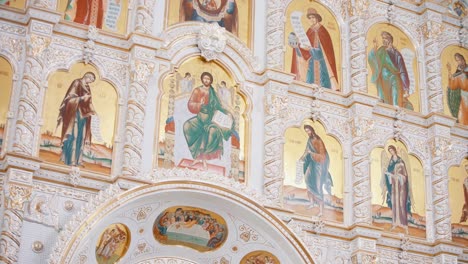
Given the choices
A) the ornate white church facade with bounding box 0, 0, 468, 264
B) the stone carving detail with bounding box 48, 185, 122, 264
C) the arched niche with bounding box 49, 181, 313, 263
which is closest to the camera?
the stone carving detail with bounding box 48, 185, 122, 264

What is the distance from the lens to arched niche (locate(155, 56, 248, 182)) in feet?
50.4

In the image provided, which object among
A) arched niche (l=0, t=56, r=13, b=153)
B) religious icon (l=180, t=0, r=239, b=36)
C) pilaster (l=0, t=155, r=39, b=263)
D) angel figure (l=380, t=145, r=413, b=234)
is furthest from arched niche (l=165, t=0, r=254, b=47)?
pilaster (l=0, t=155, r=39, b=263)

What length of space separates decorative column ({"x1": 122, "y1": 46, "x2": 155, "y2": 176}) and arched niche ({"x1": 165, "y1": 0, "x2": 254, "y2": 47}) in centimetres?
113

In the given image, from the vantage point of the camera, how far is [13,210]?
13203mm

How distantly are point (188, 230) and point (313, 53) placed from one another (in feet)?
16.1

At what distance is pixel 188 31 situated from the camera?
16203 mm

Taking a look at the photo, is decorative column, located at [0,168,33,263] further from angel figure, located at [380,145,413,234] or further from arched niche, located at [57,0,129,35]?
angel figure, located at [380,145,413,234]

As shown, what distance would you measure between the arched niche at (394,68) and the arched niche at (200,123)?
3484 mm

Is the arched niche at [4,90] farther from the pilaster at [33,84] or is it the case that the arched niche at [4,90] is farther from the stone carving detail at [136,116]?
the stone carving detail at [136,116]

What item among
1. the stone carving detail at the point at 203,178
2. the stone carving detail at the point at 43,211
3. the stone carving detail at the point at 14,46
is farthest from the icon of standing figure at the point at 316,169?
the stone carving detail at the point at 14,46

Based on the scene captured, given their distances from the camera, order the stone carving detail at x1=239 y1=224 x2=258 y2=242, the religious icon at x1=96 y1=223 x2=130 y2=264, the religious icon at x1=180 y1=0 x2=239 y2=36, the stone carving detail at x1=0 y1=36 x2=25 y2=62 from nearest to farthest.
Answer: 1. the religious icon at x1=96 y1=223 x2=130 y2=264
2. the stone carving detail at x1=0 y1=36 x2=25 y2=62
3. the stone carving detail at x1=239 y1=224 x2=258 y2=242
4. the religious icon at x1=180 y1=0 x2=239 y2=36

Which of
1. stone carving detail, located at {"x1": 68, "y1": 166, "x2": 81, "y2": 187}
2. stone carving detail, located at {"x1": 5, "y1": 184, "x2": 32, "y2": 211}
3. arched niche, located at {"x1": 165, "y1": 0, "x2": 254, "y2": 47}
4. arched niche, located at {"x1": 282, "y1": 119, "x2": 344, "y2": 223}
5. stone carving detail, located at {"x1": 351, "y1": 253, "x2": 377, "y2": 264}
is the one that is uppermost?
arched niche, located at {"x1": 165, "y1": 0, "x2": 254, "y2": 47}

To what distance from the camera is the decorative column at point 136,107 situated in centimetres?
1460

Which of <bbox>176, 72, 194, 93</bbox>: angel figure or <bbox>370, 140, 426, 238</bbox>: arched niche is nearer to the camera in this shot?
<bbox>176, 72, 194, 93</bbox>: angel figure
